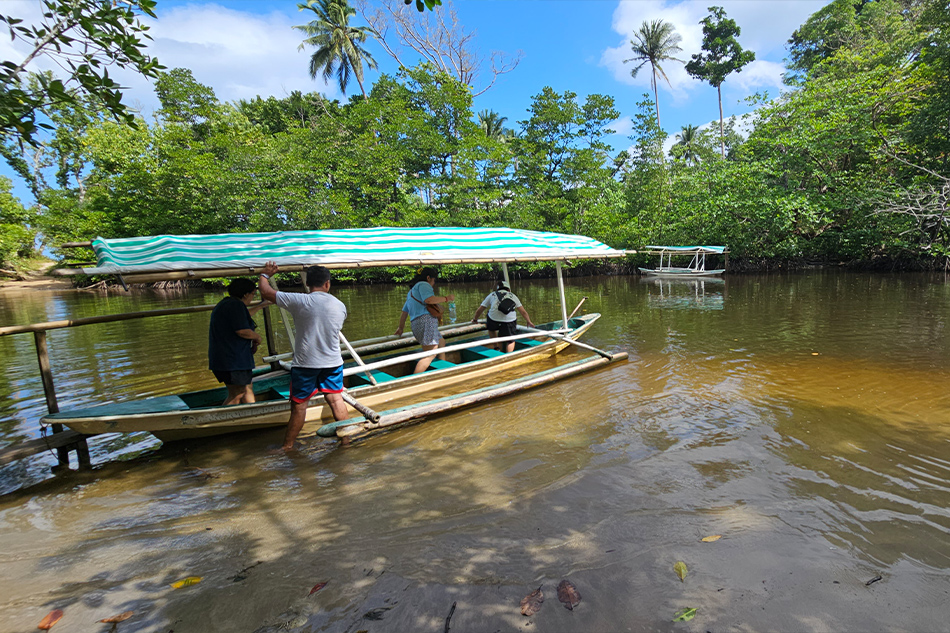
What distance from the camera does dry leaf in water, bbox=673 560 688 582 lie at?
274cm

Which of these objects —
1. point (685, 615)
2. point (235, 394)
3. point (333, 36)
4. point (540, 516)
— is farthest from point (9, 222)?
point (685, 615)

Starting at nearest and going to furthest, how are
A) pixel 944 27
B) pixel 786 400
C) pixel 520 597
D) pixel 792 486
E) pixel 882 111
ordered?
pixel 520 597 < pixel 792 486 < pixel 786 400 < pixel 944 27 < pixel 882 111

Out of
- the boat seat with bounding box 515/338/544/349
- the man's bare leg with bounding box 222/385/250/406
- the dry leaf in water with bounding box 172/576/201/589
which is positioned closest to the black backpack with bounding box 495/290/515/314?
the boat seat with bounding box 515/338/544/349

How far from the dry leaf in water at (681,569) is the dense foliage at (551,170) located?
2556 centimetres

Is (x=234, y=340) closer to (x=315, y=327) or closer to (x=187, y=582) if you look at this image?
(x=315, y=327)

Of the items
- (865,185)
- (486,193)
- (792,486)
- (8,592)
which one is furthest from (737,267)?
(8,592)

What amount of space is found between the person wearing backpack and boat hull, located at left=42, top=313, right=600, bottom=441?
801mm

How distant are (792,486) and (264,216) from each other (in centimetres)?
2768

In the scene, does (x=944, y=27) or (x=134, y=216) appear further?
(x=134, y=216)

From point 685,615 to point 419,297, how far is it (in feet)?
17.5

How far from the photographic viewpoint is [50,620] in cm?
248

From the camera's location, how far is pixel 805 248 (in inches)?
1046

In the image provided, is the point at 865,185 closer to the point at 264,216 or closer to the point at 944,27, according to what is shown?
the point at 944,27

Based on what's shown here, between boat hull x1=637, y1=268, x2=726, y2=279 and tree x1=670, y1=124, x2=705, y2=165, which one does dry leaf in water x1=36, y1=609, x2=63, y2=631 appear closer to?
boat hull x1=637, y1=268, x2=726, y2=279
